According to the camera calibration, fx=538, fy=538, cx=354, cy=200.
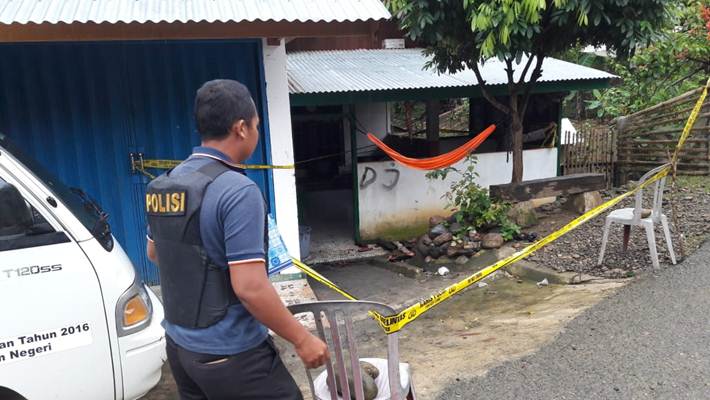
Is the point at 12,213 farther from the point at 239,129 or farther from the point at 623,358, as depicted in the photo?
the point at 623,358

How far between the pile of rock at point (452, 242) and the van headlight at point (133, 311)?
15.9 feet

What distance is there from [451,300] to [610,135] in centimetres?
637

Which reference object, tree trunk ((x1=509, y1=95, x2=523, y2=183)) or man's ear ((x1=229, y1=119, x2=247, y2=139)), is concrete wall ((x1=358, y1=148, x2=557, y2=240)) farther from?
man's ear ((x1=229, y1=119, x2=247, y2=139))

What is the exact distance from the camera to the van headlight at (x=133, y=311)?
102 inches

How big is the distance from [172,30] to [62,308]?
244cm

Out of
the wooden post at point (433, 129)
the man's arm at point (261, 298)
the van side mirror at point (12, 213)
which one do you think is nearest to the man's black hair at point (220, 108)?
the man's arm at point (261, 298)

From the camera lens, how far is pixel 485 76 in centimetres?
823

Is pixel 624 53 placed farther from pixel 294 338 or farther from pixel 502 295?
pixel 294 338

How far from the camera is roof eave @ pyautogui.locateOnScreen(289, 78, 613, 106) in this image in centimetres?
701

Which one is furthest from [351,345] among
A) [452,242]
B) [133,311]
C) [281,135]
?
[452,242]

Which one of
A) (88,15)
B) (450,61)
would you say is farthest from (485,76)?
(88,15)

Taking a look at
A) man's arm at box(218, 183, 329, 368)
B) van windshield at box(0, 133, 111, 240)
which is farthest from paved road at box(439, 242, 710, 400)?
van windshield at box(0, 133, 111, 240)

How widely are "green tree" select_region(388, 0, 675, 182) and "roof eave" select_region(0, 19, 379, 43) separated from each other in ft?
5.73

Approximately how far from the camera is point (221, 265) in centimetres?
169
